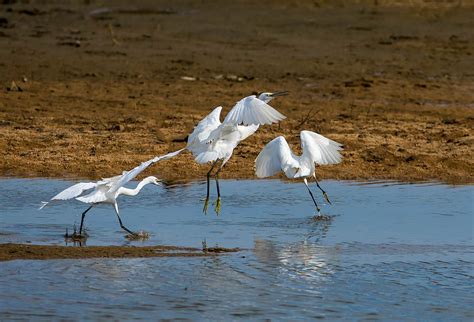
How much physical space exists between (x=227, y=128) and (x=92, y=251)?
2641 mm

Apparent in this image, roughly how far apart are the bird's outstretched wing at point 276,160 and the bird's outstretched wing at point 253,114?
71 cm

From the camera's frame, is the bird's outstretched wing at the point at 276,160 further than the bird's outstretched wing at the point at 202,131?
Yes

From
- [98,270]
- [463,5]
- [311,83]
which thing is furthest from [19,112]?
[463,5]

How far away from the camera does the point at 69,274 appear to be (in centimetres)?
823

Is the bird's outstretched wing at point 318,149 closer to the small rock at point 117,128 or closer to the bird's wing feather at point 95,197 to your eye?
the bird's wing feather at point 95,197

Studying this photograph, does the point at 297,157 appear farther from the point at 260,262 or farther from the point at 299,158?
the point at 260,262

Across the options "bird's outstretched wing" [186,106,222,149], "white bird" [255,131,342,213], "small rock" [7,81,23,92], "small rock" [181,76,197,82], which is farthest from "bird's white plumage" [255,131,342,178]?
"small rock" [181,76,197,82]

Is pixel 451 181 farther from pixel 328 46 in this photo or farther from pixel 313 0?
pixel 313 0

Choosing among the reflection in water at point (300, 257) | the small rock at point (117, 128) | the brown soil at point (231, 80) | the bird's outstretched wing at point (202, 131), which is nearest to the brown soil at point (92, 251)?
the reflection in water at point (300, 257)

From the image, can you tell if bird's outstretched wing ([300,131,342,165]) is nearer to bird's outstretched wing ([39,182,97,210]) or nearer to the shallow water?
the shallow water

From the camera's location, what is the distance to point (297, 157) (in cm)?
1109

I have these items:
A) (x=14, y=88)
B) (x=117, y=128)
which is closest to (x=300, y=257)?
(x=117, y=128)

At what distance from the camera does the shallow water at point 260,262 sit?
24.9ft

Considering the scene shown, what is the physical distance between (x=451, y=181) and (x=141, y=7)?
45.2 feet
